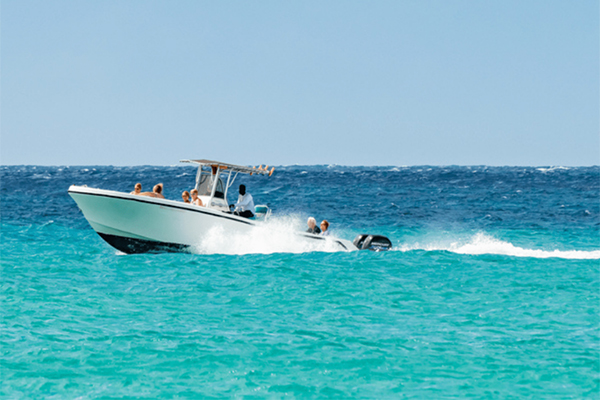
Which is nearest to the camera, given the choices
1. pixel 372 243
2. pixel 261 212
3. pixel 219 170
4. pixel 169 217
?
pixel 169 217

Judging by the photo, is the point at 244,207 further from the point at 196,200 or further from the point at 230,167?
the point at 196,200

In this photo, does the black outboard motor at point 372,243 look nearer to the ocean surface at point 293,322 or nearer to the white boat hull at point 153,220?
the ocean surface at point 293,322

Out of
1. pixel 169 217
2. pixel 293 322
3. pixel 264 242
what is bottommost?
pixel 293 322

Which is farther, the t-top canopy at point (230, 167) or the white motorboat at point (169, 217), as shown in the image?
the t-top canopy at point (230, 167)

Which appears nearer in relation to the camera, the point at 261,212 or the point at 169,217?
the point at 169,217

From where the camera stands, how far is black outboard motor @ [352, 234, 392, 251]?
1730 cm

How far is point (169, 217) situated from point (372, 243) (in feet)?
17.2

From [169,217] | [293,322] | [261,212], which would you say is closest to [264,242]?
[261,212]

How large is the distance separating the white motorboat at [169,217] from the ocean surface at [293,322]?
42 cm

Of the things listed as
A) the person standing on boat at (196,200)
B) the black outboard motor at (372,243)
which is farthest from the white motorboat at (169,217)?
the black outboard motor at (372,243)

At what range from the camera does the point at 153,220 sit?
16.1 metres

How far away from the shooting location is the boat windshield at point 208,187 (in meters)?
16.8

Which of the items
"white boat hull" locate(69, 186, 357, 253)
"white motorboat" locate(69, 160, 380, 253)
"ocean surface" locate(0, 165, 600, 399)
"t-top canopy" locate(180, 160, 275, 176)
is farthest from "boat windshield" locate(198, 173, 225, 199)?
"ocean surface" locate(0, 165, 600, 399)

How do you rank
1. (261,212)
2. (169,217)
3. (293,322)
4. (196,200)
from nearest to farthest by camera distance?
(293,322), (169,217), (196,200), (261,212)
